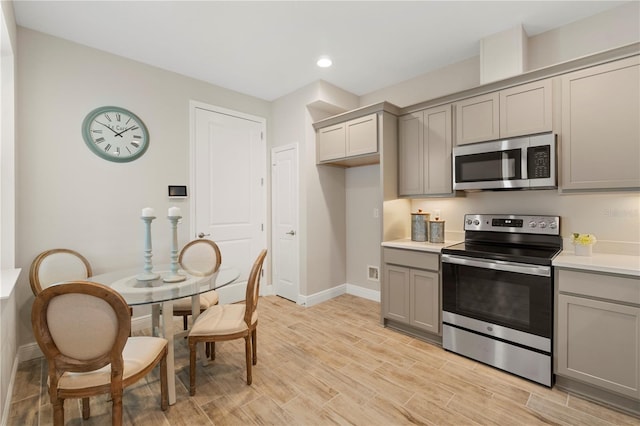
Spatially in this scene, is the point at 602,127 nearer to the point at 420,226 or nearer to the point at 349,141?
the point at 420,226

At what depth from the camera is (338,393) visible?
2066 millimetres

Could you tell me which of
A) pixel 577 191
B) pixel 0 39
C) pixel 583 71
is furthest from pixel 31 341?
pixel 583 71

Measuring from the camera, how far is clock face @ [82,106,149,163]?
2.83m

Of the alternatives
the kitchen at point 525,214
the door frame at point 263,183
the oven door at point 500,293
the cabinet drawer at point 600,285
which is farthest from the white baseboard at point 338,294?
the cabinet drawer at point 600,285

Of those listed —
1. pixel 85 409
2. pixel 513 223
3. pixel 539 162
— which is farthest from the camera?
pixel 513 223

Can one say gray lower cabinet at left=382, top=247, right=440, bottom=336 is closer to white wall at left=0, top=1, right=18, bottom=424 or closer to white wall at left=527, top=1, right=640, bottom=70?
white wall at left=527, top=1, right=640, bottom=70

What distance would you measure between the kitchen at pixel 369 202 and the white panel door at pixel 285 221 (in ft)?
0.64

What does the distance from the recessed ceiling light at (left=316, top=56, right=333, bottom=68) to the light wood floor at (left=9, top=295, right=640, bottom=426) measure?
114 inches

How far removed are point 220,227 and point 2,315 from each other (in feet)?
6.87

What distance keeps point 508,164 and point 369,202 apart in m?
1.80

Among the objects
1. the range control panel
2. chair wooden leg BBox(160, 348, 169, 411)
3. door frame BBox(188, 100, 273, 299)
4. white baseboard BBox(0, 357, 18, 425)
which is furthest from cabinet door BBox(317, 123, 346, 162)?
white baseboard BBox(0, 357, 18, 425)

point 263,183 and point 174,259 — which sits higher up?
point 263,183

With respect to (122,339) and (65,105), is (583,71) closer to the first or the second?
(122,339)

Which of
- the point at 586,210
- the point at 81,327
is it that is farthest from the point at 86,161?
the point at 586,210
